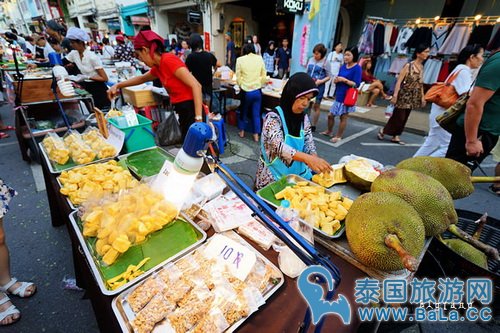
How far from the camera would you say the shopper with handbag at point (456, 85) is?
3.30 m

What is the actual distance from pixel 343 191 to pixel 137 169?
163cm

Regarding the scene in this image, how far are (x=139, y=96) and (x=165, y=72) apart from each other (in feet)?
9.95

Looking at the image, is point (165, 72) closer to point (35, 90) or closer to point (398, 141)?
point (35, 90)

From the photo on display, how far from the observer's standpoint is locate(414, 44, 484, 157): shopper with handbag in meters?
3.30

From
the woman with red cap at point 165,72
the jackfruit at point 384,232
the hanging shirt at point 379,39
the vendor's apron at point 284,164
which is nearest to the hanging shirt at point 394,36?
the hanging shirt at point 379,39

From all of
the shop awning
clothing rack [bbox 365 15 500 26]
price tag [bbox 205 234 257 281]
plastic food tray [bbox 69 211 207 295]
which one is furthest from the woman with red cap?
the shop awning

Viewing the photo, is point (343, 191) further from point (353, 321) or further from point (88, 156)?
point (88, 156)

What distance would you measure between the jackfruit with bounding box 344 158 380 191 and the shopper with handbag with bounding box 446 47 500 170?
141cm

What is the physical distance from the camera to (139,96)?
18.1 ft

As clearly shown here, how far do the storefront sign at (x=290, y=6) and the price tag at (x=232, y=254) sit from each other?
8542 millimetres

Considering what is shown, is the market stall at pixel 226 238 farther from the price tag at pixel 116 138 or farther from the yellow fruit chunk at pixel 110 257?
the price tag at pixel 116 138

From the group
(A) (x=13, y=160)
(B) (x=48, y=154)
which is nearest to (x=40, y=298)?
(B) (x=48, y=154)

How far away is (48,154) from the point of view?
2.08 m

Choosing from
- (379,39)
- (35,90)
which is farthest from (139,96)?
(379,39)
